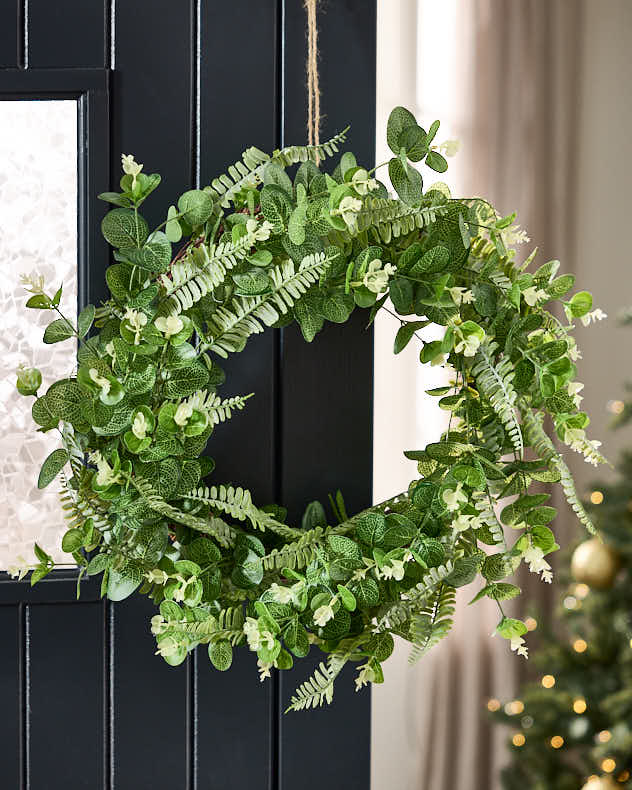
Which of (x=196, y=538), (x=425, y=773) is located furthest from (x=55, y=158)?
(x=425, y=773)

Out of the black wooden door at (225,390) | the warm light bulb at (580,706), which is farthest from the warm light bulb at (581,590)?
the black wooden door at (225,390)

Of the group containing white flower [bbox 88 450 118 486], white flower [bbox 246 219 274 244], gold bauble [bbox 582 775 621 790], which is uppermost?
white flower [bbox 246 219 274 244]

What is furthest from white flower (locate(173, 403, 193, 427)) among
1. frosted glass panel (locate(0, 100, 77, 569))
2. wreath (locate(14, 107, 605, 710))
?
frosted glass panel (locate(0, 100, 77, 569))

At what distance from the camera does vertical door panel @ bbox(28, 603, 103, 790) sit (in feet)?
2.83

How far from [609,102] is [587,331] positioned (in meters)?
0.59

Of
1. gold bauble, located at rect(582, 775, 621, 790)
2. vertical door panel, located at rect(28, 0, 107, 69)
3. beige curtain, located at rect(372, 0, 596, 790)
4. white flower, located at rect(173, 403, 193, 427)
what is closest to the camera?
white flower, located at rect(173, 403, 193, 427)

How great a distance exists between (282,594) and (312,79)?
610 millimetres

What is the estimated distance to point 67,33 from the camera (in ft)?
2.77

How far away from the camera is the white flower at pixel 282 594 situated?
665mm

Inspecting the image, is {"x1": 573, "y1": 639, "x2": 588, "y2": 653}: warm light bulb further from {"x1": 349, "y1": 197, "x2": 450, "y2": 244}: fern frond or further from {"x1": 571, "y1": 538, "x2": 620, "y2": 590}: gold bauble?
{"x1": 349, "y1": 197, "x2": 450, "y2": 244}: fern frond

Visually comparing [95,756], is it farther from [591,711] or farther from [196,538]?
[591,711]

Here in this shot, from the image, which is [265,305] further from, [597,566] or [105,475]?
[597,566]

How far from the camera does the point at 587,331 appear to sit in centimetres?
186

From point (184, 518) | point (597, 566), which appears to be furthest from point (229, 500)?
point (597, 566)
